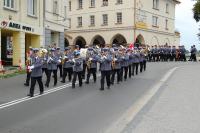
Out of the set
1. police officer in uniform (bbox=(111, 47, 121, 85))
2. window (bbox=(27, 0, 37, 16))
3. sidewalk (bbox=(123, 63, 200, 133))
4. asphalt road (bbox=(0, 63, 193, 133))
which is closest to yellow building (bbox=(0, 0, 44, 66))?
window (bbox=(27, 0, 37, 16))

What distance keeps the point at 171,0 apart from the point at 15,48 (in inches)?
1638

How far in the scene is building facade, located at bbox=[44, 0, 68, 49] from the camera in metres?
37.4

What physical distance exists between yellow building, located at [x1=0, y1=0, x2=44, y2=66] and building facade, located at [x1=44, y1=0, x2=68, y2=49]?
56.6 inches

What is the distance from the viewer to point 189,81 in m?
21.0

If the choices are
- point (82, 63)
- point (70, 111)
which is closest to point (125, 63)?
point (82, 63)

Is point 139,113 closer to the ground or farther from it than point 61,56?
closer to the ground

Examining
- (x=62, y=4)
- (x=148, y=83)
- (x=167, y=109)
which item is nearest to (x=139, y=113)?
(x=167, y=109)

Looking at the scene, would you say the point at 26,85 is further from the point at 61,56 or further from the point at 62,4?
the point at 62,4

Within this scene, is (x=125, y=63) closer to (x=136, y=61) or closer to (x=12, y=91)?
(x=136, y=61)

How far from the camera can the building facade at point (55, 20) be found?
123ft

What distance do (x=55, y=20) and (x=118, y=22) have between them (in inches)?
801

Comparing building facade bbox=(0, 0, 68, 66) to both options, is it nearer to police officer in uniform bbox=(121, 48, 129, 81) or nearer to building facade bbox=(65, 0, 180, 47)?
police officer in uniform bbox=(121, 48, 129, 81)

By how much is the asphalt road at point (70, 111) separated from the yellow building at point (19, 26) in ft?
44.4

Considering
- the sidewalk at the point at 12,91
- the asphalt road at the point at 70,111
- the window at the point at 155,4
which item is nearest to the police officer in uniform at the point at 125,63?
the sidewalk at the point at 12,91
